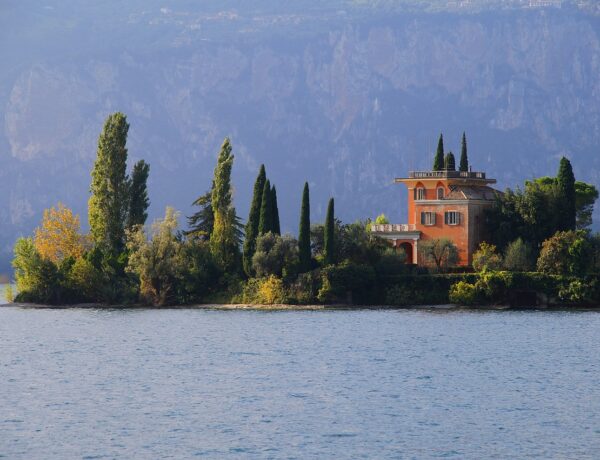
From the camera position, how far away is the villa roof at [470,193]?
314 ft

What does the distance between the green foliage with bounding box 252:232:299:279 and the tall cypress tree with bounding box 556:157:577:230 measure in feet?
57.3

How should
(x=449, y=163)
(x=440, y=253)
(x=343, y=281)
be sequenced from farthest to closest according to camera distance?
(x=449, y=163) → (x=440, y=253) → (x=343, y=281)

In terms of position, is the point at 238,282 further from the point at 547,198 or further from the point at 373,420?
the point at 373,420

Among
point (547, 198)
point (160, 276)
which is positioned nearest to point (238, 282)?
point (160, 276)

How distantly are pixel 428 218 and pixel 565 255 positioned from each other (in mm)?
14574

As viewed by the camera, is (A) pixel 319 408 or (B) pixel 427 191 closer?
(A) pixel 319 408

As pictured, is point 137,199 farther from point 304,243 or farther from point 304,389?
point 304,389

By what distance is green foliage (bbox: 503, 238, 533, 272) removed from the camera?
3433 inches

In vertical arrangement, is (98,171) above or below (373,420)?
above

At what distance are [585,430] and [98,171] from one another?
61.7 meters

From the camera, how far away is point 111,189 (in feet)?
310

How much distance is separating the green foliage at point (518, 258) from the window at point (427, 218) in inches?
356

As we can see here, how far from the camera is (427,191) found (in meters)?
98.2

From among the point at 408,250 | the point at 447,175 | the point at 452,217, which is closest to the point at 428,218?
the point at 452,217
